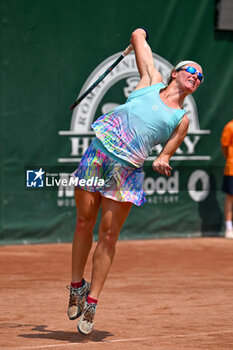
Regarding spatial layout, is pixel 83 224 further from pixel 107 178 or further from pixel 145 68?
pixel 145 68

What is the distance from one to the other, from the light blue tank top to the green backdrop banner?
427cm

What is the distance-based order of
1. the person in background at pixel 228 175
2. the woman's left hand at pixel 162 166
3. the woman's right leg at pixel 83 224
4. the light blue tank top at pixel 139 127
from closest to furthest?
1. the woman's left hand at pixel 162 166
2. the light blue tank top at pixel 139 127
3. the woman's right leg at pixel 83 224
4. the person in background at pixel 228 175

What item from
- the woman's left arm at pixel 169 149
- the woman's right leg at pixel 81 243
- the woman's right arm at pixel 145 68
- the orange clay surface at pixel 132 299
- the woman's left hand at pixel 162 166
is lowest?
the orange clay surface at pixel 132 299

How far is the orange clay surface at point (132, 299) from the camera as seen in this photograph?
198 inches

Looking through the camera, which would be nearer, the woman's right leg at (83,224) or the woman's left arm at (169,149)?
the woman's left arm at (169,149)

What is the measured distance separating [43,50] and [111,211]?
Answer: 204 inches

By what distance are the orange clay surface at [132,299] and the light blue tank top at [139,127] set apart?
1.20 meters

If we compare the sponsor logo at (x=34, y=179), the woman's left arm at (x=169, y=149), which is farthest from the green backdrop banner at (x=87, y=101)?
the woman's left arm at (x=169, y=149)

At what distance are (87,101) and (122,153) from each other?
5.12 meters

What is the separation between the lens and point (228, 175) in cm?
1062

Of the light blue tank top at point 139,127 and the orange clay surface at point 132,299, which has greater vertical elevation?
the light blue tank top at point 139,127

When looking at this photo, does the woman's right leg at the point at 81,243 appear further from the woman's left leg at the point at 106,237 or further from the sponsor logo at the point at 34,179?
the sponsor logo at the point at 34,179

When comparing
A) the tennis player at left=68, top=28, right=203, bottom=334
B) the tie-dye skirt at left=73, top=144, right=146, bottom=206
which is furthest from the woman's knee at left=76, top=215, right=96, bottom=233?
the tie-dye skirt at left=73, top=144, right=146, bottom=206

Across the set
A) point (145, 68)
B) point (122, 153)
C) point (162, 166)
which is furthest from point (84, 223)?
point (145, 68)
